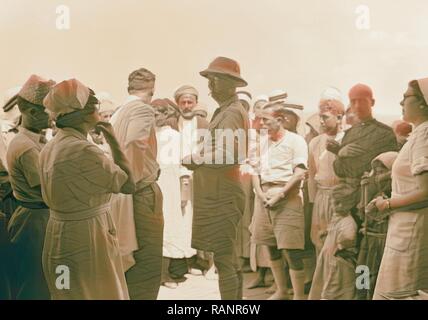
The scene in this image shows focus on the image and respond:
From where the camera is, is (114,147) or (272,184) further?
(272,184)

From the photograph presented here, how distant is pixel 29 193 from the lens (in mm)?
5109

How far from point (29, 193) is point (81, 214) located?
500 mm

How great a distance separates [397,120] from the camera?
5.16m

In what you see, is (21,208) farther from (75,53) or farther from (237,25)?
(237,25)

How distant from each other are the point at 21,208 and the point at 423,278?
3.31 m

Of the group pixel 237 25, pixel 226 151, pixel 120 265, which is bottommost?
pixel 120 265

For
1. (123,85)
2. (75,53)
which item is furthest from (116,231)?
(75,53)

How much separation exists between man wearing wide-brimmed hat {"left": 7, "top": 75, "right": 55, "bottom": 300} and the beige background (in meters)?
0.22

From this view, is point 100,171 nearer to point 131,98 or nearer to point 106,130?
point 106,130

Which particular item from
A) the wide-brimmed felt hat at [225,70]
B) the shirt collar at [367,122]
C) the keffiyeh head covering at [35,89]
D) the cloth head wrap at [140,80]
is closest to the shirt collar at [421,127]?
the shirt collar at [367,122]

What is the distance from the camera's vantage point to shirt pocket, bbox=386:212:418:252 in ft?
16.6

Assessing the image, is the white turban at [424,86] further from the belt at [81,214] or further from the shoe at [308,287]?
the belt at [81,214]

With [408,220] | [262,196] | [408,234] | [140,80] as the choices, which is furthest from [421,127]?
[140,80]

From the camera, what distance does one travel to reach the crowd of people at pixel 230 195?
5.09 metres
